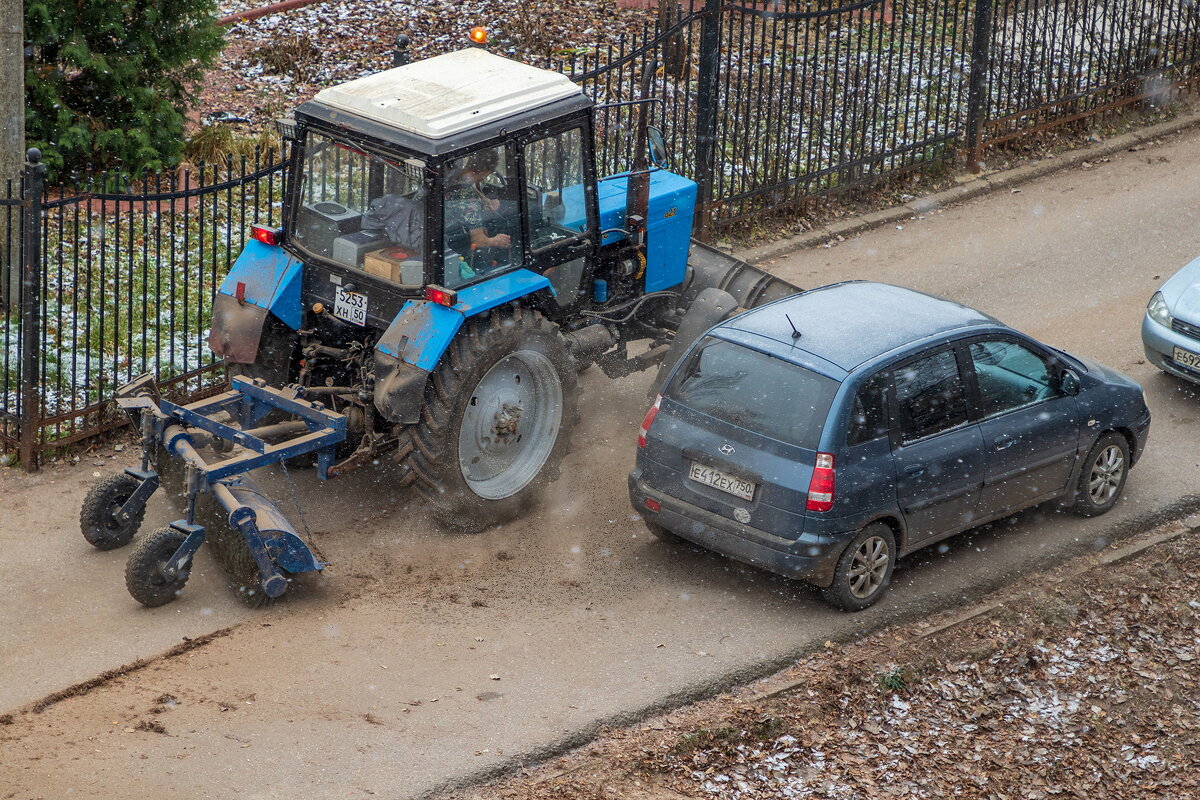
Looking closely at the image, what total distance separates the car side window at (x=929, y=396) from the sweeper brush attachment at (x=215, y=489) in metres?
3.11

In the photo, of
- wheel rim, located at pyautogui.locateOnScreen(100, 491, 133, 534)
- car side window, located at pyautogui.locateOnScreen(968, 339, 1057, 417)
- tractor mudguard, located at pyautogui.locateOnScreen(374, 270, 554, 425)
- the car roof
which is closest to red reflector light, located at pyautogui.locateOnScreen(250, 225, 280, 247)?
tractor mudguard, located at pyautogui.locateOnScreen(374, 270, 554, 425)

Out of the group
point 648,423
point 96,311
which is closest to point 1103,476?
point 648,423

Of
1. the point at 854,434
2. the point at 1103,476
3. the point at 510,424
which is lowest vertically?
the point at 1103,476

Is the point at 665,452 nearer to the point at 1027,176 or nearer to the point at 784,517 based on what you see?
the point at 784,517

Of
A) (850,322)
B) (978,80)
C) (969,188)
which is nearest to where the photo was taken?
(850,322)

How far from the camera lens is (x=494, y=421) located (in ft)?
27.8

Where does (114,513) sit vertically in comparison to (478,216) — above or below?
below

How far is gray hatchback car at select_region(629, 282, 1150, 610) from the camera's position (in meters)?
7.57

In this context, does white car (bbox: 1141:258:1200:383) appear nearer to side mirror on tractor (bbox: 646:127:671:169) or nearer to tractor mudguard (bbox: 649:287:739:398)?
tractor mudguard (bbox: 649:287:739:398)

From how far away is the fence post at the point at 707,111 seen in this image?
40.1ft

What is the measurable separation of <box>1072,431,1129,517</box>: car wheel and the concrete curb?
4.40m

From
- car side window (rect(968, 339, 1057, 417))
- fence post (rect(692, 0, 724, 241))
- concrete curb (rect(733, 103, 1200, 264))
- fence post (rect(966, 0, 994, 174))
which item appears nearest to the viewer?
car side window (rect(968, 339, 1057, 417))

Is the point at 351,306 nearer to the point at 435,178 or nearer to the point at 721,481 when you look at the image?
the point at 435,178

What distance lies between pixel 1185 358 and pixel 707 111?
4.46 meters
